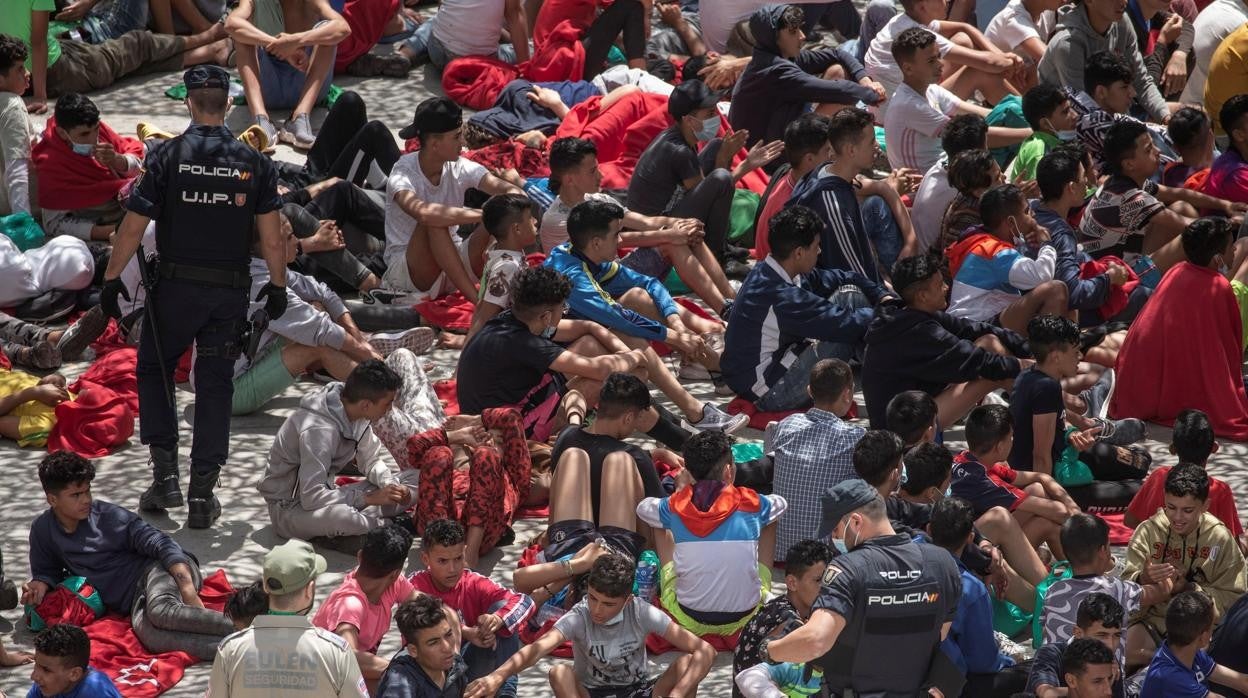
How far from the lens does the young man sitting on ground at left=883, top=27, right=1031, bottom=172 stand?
534 inches

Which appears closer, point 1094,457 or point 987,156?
point 1094,457

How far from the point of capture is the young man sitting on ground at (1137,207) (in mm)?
12469

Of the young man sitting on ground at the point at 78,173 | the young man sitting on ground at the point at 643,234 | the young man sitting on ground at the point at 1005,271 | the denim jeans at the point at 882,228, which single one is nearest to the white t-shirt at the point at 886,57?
the denim jeans at the point at 882,228

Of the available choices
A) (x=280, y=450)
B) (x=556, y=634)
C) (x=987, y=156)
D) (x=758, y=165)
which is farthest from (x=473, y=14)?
(x=556, y=634)

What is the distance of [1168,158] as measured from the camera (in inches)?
547

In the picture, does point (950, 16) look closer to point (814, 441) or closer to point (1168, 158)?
point (1168, 158)

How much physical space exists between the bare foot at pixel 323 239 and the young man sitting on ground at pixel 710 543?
3922mm

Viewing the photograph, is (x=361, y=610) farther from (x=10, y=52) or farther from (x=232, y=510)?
(x=10, y=52)

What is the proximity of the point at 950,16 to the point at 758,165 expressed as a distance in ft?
11.0

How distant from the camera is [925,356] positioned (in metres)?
10.9

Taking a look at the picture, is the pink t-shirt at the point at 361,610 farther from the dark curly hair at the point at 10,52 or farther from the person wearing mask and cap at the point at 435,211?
the dark curly hair at the point at 10,52

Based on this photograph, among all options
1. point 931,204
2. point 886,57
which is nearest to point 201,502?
point 931,204

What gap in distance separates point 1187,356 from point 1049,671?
3560mm

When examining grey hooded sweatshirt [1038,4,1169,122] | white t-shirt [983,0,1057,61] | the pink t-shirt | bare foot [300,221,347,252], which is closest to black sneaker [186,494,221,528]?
the pink t-shirt
